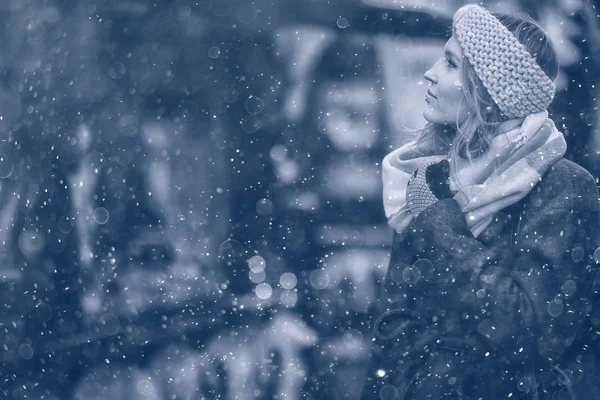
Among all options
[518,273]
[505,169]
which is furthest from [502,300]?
[505,169]

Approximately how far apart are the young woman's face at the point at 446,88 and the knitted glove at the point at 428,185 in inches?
3.6

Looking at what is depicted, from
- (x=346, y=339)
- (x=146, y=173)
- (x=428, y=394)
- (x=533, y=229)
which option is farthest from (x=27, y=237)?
(x=533, y=229)

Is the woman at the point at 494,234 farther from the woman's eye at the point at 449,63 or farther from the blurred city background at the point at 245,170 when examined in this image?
the blurred city background at the point at 245,170

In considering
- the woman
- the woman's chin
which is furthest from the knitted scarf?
the woman's chin

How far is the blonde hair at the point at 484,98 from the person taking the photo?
138 centimetres

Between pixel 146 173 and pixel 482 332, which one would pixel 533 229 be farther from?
pixel 146 173

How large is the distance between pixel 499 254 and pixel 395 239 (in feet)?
0.80

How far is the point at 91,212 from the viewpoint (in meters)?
1.71

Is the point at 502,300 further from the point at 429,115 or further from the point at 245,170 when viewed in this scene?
the point at 245,170

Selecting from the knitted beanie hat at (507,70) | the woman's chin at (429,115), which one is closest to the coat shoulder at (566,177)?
the knitted beanie hat at (507,70)

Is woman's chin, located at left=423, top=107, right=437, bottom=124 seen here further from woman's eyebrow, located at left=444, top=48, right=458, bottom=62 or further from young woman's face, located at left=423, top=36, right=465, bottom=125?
woman's eyebrow, located at left=444, top=48, right=458, bottom=62

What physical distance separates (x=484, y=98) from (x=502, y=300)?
1.23 ft

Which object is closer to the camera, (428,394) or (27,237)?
(428,394)

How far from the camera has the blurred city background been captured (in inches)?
62.1
